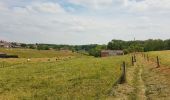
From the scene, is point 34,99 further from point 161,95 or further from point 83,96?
point 161,95

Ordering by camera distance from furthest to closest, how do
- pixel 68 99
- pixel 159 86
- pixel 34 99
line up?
pixel 159 86, pixel 34 99, pixel 68 99

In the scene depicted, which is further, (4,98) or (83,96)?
(4,98)

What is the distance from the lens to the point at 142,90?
81.6 ft

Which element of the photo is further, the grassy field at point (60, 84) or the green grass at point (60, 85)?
the grassy field at point (60, 84)

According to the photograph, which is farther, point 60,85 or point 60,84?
point 60,84

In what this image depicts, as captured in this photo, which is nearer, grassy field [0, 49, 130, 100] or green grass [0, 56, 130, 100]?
green grass [0, 56, 130, 100]

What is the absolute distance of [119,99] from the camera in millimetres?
21484

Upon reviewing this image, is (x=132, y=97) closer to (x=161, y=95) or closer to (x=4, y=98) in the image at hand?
(x=161, y=95)

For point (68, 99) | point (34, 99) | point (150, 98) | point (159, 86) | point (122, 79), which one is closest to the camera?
point (150, 98)

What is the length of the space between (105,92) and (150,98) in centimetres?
462

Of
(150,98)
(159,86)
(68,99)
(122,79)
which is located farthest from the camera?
(122,79)

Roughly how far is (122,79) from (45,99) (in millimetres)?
8752

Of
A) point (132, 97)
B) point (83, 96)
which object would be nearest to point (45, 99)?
point (83, 96)

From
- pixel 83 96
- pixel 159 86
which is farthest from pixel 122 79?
pixel 83 96
